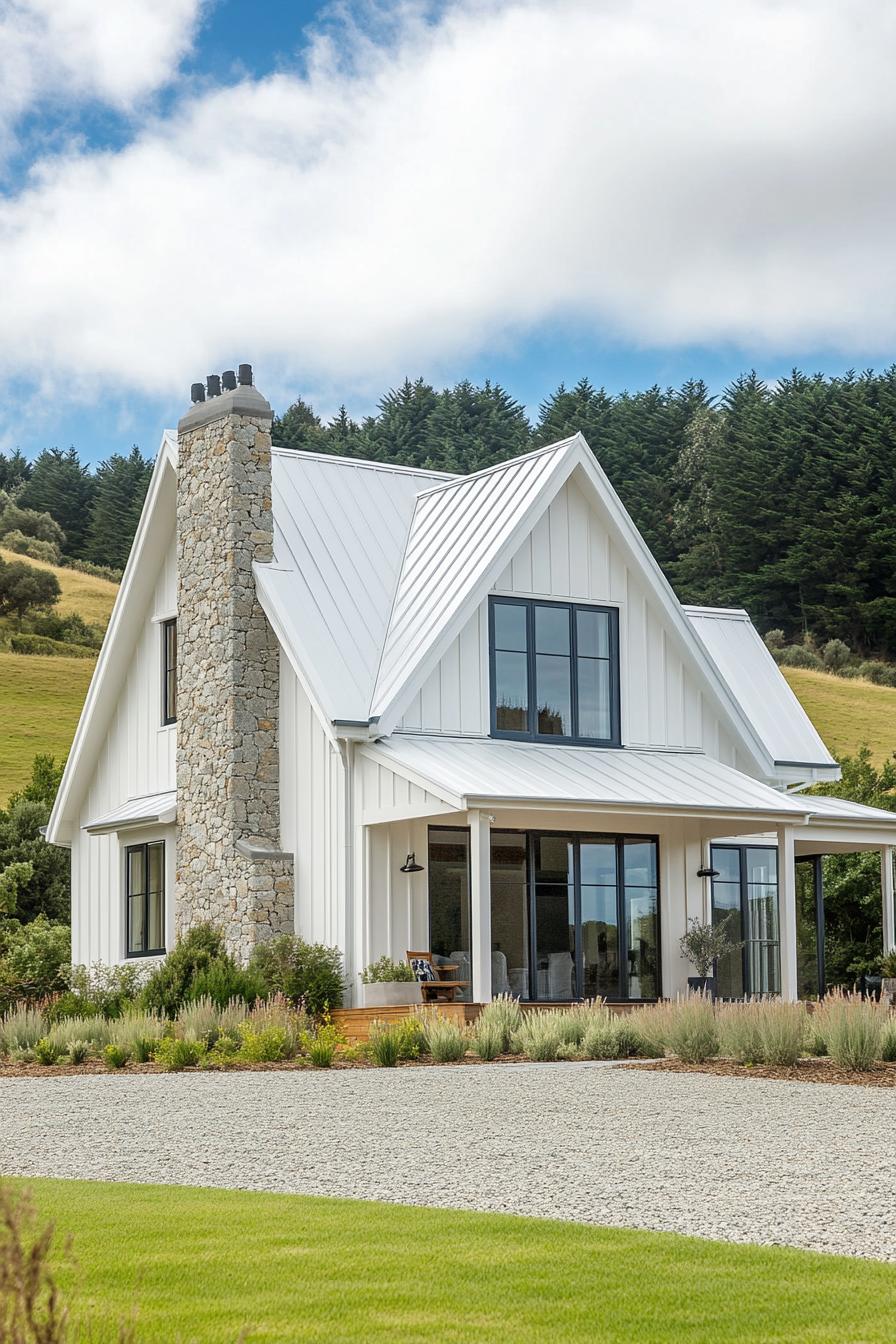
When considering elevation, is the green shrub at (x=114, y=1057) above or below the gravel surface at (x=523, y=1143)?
below

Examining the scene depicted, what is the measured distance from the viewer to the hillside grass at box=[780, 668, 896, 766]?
53.1 m

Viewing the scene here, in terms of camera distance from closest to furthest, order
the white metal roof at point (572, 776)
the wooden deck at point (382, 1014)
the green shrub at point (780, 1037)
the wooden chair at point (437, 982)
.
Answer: the green shrub at point (780, 1037)
the wooden deck at point (382, 1014)
the white metal roof at point (572, 776)
the wooden chair at point (437, 982)

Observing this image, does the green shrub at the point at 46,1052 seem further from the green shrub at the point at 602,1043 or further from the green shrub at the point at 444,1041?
the green shrub at the point at 602,1043

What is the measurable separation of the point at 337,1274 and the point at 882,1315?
1.86 m

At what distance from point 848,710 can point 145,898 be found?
119 feet

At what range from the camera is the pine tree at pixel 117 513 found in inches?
2963

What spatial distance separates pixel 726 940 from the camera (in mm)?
22609

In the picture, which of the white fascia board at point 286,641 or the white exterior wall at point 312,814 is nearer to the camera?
the white fascia board at point 286,641

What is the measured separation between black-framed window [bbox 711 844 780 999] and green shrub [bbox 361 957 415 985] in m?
5.08

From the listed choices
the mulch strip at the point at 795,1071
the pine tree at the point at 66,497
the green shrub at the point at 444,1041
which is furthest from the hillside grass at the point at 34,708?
the mulch strip at the point at 795,1071

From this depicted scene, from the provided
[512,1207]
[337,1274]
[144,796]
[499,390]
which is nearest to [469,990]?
[144,796]

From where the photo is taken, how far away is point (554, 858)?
20.8 metres

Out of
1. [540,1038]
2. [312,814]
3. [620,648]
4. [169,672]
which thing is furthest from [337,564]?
[540,1038]

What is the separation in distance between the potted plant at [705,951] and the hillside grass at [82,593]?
145ft
